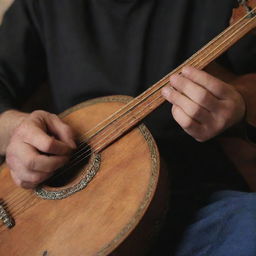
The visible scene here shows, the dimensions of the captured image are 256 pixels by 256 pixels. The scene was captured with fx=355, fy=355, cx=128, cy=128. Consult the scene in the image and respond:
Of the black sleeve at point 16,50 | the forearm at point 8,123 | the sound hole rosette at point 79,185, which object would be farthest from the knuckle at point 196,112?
the black sleeve at point 16,50

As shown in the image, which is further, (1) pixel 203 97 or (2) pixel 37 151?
(2) pixel 37 151

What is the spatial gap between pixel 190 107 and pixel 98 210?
0.31 m

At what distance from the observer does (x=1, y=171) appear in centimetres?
102

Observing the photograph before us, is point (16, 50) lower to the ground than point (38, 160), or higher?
higher

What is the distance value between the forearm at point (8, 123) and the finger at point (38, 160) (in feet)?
0.70

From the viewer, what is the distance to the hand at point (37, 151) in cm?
85

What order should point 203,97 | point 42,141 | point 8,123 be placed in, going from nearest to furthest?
point 203,97 < point 42,141 < point 8,123

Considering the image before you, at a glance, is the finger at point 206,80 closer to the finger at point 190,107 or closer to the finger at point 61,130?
the finger at point 190,107

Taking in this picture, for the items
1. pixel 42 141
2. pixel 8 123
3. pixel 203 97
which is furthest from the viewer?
pixel 8 123

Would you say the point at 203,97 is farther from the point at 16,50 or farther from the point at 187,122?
the point at 16,50

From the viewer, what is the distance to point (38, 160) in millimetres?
853

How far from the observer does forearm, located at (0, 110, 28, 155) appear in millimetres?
1074

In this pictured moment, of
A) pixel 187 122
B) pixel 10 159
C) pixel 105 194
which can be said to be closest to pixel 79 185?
pixel 105 194

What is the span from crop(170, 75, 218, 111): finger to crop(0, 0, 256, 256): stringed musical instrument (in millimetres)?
84
